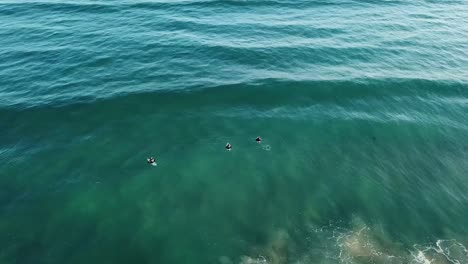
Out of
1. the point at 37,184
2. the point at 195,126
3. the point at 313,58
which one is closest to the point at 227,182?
the point at 195,126

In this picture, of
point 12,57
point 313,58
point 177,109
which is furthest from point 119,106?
point 313,58

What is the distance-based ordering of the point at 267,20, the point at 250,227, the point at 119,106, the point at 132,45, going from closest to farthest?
the point at 250,227 → the point at 119,106 → the point at 132,45 → the point at 267,20

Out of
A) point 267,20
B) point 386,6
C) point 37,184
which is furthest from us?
point 386,6

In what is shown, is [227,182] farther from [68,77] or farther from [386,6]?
[386,6]

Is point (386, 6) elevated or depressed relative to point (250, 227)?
elevated

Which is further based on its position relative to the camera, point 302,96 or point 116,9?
point 116,9

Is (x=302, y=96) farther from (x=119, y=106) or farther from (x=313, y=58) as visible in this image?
(x=119, y=106)

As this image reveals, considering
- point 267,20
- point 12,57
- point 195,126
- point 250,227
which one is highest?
point 267,20
